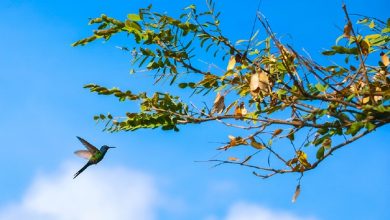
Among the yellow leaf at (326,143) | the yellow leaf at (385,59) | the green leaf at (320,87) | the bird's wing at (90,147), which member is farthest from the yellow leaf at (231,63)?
the bird's wing at (90,147)

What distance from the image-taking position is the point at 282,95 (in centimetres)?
387

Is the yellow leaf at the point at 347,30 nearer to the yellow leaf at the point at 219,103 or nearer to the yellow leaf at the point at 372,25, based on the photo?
the yellow leaf at the point at 372,25

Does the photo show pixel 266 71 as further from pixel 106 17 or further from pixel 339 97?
pixel 106 17

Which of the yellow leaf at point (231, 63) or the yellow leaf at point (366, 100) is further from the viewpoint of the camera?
the yellow leaf at point (231, 63)

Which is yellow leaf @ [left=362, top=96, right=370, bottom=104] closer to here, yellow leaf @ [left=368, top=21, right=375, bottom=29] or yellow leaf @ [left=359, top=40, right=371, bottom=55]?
yellow leaf @ [left=359, top=40, right=371, bottom=55]

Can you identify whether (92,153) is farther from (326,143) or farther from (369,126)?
(369,126)

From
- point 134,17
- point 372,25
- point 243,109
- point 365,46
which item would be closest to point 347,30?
point 365,46

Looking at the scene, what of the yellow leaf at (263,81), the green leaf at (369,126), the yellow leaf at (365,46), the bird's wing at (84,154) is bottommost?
the green leaf at (369,126)

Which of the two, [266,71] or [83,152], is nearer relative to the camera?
[266,71]

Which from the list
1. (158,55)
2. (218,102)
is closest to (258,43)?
(218,102)

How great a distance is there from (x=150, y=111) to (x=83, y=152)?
10.1ft

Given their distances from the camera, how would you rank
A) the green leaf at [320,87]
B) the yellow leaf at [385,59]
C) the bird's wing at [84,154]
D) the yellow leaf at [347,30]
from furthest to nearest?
the bird's wing at [84,154] → the yellow leaf at [385,59] → the yellow leaf at [347,30] → the green leaf at [320,87]

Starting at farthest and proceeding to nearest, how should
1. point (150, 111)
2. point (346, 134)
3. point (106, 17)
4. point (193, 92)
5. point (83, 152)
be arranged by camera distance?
point (83, 152), point (150, 111), point (193, 92), point (106, 17), point (346, 134)

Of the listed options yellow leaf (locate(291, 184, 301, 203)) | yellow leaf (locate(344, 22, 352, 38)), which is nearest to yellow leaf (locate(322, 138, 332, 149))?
yellow leaf (locate(291, 184, 301, 203))
